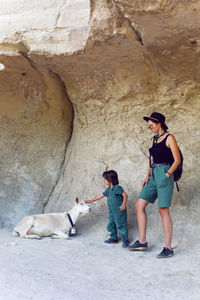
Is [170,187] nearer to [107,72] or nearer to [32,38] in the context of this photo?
[107,72]

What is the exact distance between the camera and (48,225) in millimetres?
4691

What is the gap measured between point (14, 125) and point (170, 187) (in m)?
2.96

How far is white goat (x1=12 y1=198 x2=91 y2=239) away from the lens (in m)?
4.64

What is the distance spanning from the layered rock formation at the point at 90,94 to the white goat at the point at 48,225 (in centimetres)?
35

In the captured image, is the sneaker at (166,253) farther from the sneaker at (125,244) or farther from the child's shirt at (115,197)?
the child's shirt at (115,197)

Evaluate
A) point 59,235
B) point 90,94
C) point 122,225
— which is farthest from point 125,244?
point 90,94

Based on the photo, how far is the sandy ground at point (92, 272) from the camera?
111 inches

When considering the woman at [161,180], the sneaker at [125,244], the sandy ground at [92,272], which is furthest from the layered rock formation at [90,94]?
the sandy ground at [92,272]

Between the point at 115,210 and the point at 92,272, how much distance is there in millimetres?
1193

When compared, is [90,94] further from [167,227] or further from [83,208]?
[167,227]

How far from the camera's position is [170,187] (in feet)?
12.3

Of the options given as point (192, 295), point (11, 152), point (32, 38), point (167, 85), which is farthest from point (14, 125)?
point (192, 295)

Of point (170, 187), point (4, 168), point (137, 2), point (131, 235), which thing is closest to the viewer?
point (137, 2)

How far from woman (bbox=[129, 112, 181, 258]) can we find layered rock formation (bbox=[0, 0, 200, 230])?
24.7 inches
